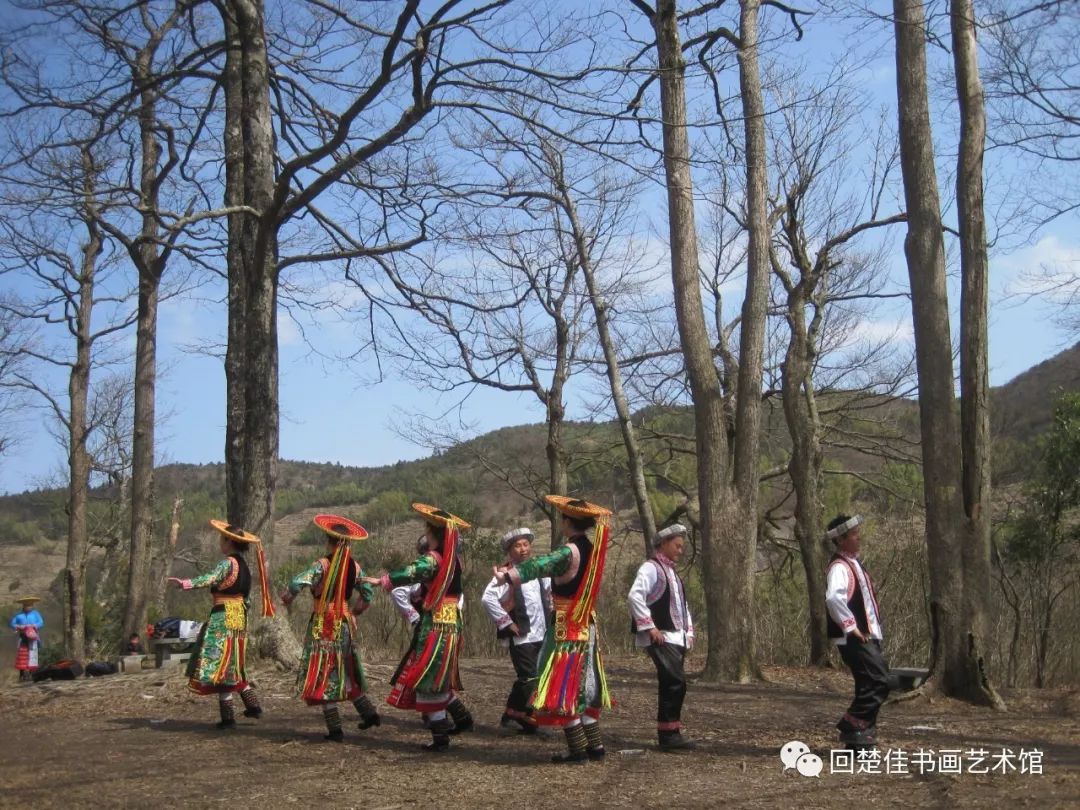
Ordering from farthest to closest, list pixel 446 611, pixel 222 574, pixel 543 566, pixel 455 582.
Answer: pixel 222 574
pixel 455 582
pixel 446 611
pixel 543 566

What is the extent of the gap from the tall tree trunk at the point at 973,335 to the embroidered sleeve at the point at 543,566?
4.68 m

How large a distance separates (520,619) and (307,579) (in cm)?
199

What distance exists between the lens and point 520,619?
927 cm

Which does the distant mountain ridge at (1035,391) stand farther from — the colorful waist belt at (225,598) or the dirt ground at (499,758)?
the colorful waist belt at (225,598)

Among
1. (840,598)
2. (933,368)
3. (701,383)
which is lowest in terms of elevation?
(840,598)

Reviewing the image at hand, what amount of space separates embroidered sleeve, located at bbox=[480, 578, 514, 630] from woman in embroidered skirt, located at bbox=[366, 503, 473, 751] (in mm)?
649

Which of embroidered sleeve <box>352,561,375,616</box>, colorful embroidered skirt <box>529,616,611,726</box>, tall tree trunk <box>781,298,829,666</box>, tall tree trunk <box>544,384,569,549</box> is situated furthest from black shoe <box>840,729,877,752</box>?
tall tree trunk <box>544,384,569,549</box>

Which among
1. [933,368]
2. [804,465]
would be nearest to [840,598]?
[933,368]

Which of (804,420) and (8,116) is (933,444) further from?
(8,116)

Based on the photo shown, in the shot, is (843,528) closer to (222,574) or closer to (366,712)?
(366,712)

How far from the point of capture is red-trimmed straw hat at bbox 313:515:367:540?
8.49m

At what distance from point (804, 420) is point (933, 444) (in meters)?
4.55

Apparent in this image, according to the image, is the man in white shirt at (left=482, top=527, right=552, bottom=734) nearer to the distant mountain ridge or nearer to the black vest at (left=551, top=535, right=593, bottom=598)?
the black vest at (left=551, top=535, right=593, bottom=598)

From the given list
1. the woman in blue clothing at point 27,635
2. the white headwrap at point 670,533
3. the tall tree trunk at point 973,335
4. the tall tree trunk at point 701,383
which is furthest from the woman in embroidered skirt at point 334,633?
the woman in blue clothing at point 27,635
